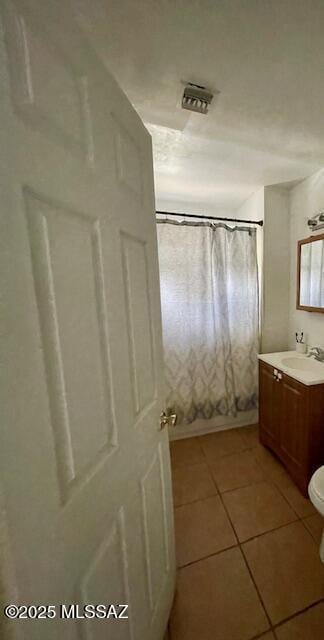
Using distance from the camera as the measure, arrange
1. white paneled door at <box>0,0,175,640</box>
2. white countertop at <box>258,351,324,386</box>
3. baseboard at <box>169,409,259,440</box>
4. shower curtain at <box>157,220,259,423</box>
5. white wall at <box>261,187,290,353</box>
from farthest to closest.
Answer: baseboard at <box>169,409,259,440</box>, white wall at <box>261,187,290,353</box>, shower curtain at <box>157,220,259,423</box>, white countertop at <box>258,351,324,386</box>, white paneled door at <box>0,0,175,640</box>

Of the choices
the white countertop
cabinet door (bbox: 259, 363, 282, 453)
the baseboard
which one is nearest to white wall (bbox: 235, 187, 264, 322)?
the white countertop

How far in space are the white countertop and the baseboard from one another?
75cm

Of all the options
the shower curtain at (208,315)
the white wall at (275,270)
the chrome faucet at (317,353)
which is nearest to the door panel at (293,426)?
the chrome faucet at (317,353)

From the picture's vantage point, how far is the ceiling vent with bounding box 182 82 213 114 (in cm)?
93

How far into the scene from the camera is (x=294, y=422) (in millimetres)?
1447

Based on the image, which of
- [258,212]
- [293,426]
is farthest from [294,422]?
[258,212]

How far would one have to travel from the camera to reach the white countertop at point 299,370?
133 centimetres

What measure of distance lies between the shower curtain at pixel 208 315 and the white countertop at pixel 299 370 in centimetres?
29

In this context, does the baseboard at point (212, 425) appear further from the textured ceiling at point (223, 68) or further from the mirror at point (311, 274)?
the textured ceiling at point (223, 68)

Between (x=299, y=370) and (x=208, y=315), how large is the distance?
795mm

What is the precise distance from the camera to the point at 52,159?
0.39m

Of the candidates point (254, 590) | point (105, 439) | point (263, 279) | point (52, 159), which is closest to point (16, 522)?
point (105, 439)

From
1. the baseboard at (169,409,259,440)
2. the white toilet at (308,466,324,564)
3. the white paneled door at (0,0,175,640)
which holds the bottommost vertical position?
the baseboard at (169,409,259,440)

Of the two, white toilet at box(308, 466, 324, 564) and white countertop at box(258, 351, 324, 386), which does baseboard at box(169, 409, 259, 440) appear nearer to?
white countertop at box(258, 351, 324, 386)
